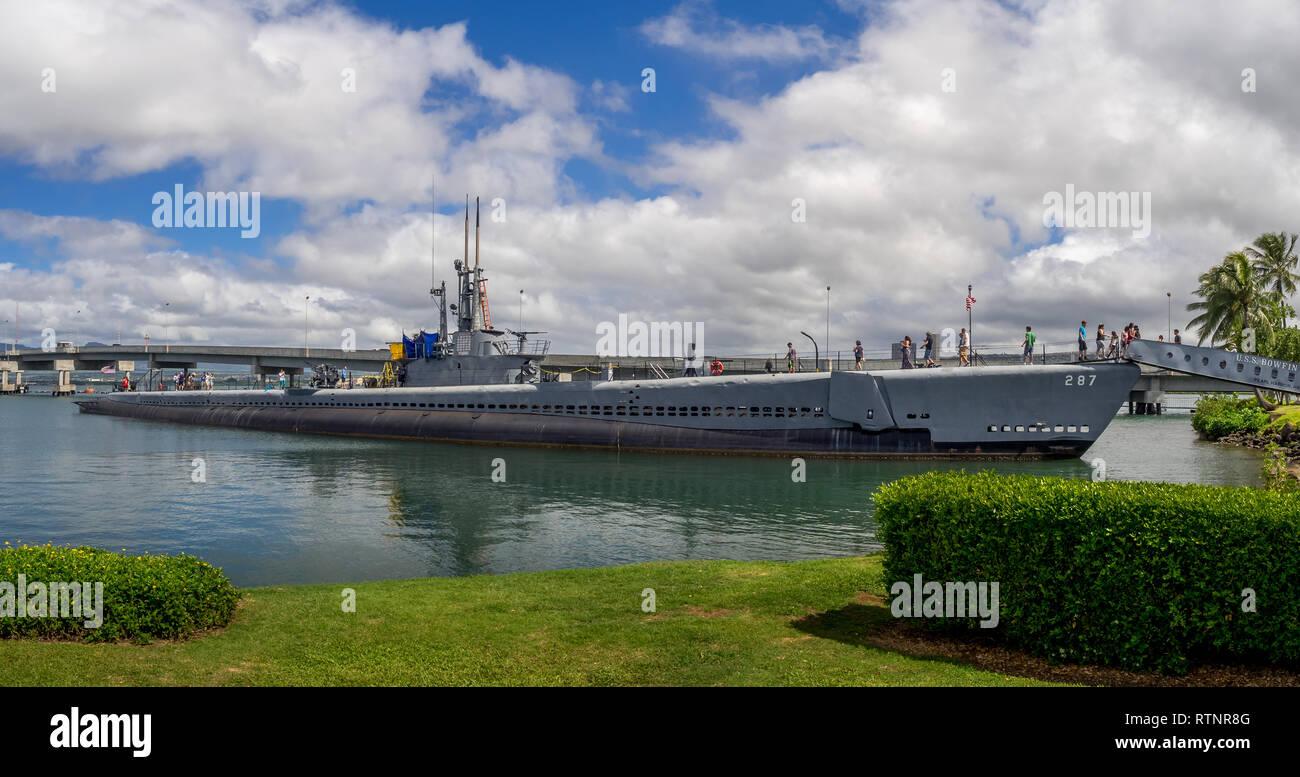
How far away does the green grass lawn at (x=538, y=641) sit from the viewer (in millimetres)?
7570

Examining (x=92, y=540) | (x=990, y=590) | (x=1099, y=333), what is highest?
(x=1099, y=333)

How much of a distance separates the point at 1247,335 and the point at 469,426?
5377cm

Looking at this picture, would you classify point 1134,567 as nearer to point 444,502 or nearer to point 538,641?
point 538,641

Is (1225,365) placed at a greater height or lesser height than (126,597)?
greater

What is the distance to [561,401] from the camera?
142 feet

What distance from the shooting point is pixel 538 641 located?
9094 mm

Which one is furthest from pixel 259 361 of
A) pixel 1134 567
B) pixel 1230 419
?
pixel 1134 567

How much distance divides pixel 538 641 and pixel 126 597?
14.3 ft

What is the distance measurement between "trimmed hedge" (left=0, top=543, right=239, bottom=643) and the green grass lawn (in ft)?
0.84

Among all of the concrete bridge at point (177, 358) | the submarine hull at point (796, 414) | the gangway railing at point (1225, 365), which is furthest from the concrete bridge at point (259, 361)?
the gangway railing at point (1225, 365)

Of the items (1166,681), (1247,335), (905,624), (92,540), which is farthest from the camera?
(1247,335)

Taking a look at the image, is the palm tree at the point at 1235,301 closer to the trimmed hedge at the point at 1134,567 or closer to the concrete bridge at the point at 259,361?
the concrete bridge at the point at 259,361
